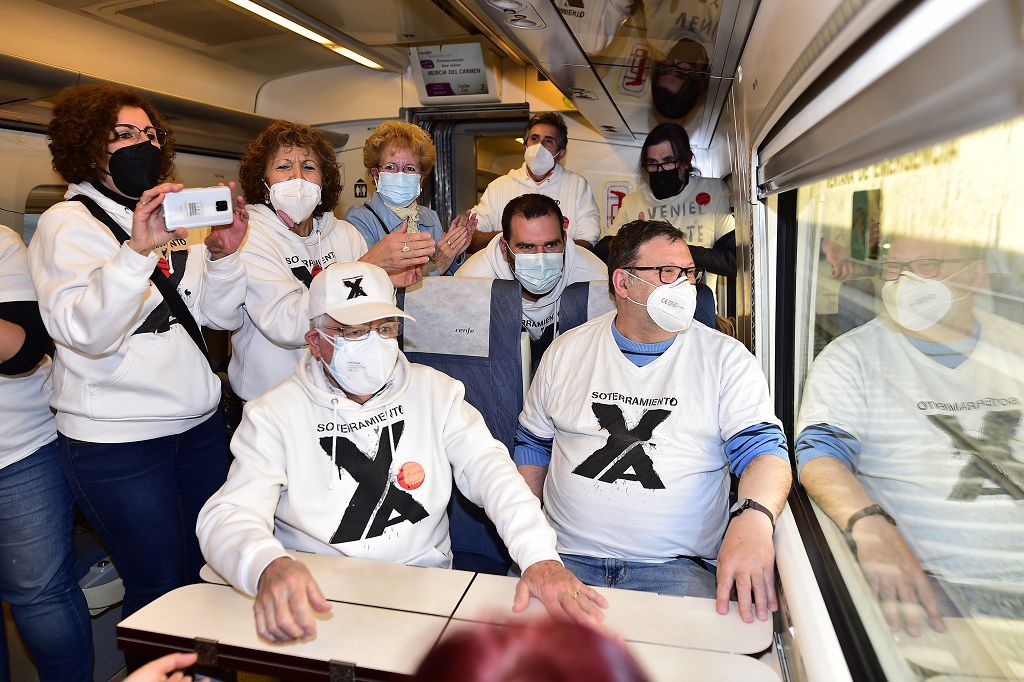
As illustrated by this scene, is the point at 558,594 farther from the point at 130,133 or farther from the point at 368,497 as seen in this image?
the point at 130,133

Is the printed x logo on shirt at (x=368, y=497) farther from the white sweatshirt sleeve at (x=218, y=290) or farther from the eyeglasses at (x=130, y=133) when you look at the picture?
the eyeglasses at (x=130, y=133)

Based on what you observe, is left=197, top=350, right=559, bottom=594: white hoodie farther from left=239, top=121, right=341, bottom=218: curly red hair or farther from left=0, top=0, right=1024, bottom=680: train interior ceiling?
left=239, top=121, right=341, bottom=218: curly red hair

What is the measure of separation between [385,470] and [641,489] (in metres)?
0.76

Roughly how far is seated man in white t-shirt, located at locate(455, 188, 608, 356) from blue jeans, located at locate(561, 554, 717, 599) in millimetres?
1077

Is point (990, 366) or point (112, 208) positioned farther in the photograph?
point (112, 208)

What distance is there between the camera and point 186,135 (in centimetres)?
521

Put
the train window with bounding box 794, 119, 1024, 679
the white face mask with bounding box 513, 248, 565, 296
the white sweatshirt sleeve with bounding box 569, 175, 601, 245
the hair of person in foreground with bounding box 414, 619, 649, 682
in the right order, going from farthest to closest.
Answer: the white sweatshirt sleeve with bounding box 569, 175, 601, 245
the white face mask with bounding box 513, 248, 565, 296
the train window with bounding box 794, 119, 1024, 679
the hair of person in foreground with bounding box 414, 619, 649, 682

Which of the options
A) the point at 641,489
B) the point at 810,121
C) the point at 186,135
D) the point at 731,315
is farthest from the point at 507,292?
the point at 186,135

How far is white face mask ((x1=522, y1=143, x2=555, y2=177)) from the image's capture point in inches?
160

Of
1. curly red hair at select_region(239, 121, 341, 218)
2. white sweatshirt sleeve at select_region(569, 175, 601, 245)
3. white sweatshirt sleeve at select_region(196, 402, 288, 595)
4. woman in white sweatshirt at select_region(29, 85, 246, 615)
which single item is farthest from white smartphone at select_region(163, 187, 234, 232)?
white sweatshirt sleeve at select_region(569, 175, 601, 245)

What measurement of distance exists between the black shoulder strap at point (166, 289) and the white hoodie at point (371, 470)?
1.43 feet

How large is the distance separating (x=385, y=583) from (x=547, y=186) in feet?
10.0

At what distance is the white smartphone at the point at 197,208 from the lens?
6.21 feet

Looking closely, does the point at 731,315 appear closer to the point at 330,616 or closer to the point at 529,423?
the point at 529,423
